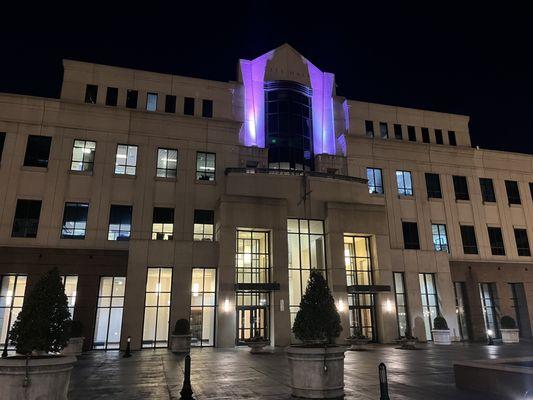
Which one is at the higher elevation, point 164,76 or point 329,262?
point 164,76

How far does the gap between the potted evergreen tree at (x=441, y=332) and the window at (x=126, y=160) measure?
26.5m

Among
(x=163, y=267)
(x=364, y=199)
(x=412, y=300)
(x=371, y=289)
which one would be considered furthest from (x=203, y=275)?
(x=412, y=300)

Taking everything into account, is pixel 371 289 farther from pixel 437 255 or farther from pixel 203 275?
pixel 203 275

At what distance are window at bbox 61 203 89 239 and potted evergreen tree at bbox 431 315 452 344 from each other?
2747 centimetres

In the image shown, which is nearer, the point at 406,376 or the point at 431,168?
the point at 406,376

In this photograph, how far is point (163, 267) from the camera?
2852cm

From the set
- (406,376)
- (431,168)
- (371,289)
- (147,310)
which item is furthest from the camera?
(431,168)

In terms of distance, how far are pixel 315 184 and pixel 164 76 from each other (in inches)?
638

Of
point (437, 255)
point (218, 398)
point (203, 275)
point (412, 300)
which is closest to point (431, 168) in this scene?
point (437, 255)

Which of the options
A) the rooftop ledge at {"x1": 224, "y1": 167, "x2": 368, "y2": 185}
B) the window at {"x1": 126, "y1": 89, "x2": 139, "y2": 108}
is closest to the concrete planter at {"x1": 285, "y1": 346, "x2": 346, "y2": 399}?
the rooftop ledge at {"x1": 224, "y1": 167, "x2": 368, "y2": 185}

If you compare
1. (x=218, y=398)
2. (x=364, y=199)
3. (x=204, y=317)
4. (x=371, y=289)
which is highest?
(x=364, y=199)

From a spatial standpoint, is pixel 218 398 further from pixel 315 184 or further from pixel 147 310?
pixel 315 184

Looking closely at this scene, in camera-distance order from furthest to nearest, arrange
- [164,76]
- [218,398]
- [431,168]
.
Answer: [431,168]
[164,76]
[218,398]

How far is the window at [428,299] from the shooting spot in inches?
1315
